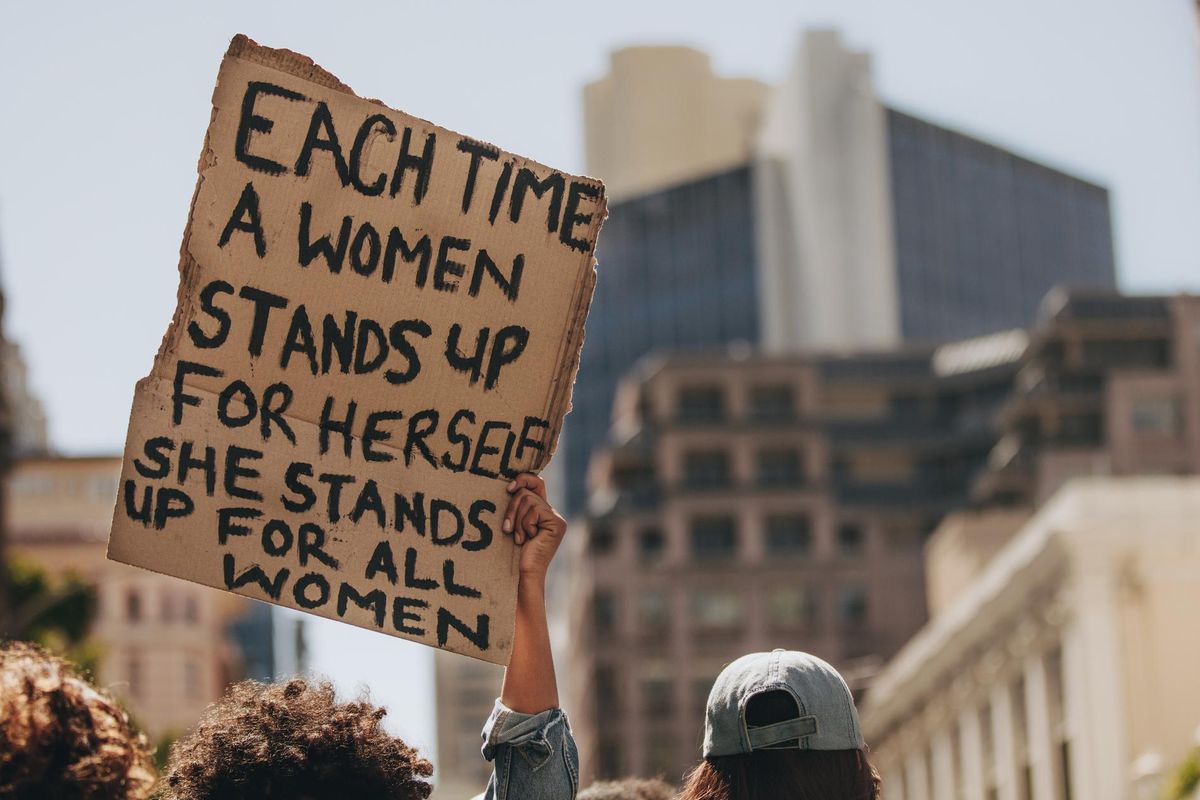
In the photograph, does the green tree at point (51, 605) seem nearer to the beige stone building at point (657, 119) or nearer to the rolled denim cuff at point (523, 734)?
the rolled denim cuff at point (523, 734)

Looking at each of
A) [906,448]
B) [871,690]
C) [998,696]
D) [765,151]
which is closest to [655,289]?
[765,151]

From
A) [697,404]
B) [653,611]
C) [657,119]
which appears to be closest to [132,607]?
[653,611]

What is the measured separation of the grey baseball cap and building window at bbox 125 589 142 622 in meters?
87.0

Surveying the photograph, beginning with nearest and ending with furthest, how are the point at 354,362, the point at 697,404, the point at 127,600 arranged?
the point at 354,362 → the point at 127,600 → the point at 697,404

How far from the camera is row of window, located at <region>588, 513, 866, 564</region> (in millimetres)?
95375

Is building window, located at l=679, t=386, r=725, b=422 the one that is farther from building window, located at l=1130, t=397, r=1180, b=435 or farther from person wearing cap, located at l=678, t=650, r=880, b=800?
person wearing cap, located at l=678, t=650, r=880, b=800

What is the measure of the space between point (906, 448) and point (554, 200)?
3920 inches

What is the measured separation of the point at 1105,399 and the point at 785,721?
3345 inches

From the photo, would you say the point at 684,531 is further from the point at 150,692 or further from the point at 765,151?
the point at 765,151

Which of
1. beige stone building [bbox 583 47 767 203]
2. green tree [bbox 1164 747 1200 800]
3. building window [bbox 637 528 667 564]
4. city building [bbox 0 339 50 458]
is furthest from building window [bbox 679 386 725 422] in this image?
green tree [bbox 1164 747 1200 800]

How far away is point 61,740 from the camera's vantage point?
14.1 feet

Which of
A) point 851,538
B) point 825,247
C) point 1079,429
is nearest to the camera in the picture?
point 1079,429

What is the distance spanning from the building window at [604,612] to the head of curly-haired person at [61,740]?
91274mm

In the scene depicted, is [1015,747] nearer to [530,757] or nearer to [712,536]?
[530,757]
